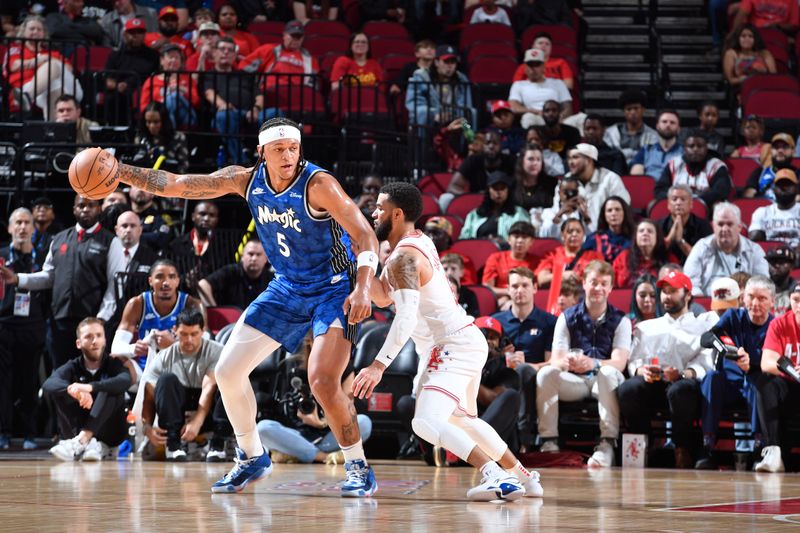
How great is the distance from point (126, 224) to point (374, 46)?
233 inches

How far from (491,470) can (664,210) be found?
599cm

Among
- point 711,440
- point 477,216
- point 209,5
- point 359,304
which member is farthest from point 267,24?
point 359,304

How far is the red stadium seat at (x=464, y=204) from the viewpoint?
12672 mm

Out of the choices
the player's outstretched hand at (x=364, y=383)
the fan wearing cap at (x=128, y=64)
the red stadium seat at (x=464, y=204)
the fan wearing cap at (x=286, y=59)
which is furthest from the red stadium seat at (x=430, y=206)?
the player's outstretched hand at (x=364, y=383)

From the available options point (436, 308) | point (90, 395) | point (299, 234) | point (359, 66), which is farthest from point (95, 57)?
Answer: point (436, 308)

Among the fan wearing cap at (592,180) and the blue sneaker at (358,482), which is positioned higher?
the fan wearing cap at (592,180)

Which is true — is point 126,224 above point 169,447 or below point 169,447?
above

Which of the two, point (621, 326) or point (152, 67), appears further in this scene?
point (152, 67)

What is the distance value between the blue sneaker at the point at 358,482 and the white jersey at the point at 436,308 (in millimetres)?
755

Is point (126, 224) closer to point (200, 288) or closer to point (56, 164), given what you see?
point (200, 288)

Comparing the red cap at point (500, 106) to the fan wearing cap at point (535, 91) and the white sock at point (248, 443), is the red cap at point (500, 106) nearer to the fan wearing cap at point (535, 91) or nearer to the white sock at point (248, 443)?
the fan wearing cap at point (535, 91)

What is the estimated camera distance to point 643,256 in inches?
420

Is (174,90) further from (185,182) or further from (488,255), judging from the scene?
(185,182)

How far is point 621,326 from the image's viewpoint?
31.6ft
